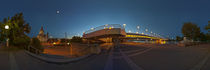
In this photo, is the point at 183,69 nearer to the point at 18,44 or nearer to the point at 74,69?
the point at 74,69

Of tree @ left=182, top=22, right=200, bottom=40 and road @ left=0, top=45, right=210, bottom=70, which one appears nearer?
road @ left=0, top=45, right=210, bottom=70

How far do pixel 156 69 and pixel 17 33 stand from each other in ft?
45.1

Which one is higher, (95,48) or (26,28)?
(26,28)

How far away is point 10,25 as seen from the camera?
12.2 m

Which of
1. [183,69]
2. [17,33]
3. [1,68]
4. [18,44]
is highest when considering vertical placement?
[17,33]

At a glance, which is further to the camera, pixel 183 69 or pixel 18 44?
pixel 18 44

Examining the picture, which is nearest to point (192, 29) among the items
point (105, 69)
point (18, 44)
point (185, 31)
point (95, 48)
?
point (185, 31)

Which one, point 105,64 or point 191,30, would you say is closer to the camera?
point 105,64

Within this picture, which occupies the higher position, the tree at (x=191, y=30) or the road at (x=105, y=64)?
the tree at (x=191, y=30)

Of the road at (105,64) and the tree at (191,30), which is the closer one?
the road at (105,64)

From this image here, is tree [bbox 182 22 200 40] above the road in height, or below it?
above

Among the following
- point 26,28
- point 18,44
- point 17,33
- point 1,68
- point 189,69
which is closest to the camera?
point 1,68

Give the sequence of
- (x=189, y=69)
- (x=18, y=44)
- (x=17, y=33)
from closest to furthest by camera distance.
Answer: (x=189, y=69) → (x=18, y=44) → (x=17, y=33)

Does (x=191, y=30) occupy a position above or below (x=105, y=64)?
above
